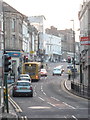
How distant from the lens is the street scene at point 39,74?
1941 centimetres

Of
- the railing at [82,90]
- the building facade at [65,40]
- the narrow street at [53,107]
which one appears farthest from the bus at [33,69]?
the building facade at [65,40]

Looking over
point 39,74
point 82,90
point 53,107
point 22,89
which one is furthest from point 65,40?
point 53,107

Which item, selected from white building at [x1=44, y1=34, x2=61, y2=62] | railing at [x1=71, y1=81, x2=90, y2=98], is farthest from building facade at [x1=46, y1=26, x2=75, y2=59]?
railing at [x1=71, y1=81, x2=90, y2=98]

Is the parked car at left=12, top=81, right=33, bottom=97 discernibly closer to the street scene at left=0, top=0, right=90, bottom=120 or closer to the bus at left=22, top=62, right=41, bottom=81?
the street scene at left=0, top=0, right=90, bottom=120

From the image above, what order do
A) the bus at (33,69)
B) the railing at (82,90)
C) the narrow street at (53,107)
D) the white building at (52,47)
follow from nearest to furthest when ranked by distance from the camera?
the narrow street at (53,107) → the railing at (82,90) → the bus at (33,69) → the white building at (52,47)

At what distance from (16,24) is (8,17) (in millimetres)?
2333

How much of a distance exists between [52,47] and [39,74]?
3756 inches

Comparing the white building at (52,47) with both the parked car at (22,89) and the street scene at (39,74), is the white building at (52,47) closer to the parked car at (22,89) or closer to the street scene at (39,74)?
the street scene at (39,74)

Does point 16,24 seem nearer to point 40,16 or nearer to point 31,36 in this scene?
point 31,36

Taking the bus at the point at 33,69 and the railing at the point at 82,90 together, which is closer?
the railing at the point at 82,90

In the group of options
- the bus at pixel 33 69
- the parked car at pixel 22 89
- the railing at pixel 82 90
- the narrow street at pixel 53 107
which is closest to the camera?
the narrow street at pixel 53 107

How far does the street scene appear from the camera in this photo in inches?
764

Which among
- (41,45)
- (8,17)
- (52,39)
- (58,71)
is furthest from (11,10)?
(52,39)

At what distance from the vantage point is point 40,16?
138 metres
